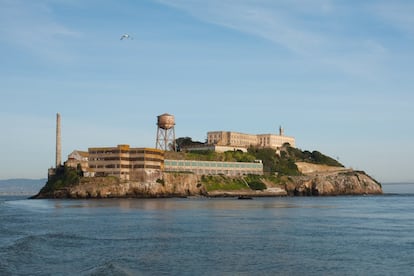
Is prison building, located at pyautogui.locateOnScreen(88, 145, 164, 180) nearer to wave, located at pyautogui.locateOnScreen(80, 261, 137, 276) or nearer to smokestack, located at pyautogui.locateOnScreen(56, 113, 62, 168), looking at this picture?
smokestack, located at pyautogui.locateOnScreen(56, 113, 62, 168)

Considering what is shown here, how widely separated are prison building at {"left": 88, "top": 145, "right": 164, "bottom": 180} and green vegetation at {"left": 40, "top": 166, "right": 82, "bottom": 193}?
18.1ft

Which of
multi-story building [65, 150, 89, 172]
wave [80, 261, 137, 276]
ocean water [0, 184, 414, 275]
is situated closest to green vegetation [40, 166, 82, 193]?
multi-story building [65, 150, 89, 172]

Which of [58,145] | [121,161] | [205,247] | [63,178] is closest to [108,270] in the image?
[205,247]

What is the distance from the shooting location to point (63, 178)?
571 ft

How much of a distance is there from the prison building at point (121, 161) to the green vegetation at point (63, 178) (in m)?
5.51

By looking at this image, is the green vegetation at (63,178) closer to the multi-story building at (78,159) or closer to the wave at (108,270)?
the multi-story building at (78,159)

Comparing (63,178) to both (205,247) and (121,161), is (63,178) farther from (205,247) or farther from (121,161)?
(205,247)

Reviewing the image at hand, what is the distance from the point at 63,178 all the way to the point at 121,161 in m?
18.6

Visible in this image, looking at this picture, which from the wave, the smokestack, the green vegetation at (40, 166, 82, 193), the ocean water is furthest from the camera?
the smokestack

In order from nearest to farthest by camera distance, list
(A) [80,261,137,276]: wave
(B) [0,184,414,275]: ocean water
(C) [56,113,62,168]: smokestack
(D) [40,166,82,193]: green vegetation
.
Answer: (A) [80,261,137,276]: wave < (B) [0,184,414,275]: ocean water < (D) [40,166,82,193]: green vegetation < (C) [56,113,62,168]: smokestack

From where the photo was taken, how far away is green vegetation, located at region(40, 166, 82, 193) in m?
169

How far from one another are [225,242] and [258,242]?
3.34 meters

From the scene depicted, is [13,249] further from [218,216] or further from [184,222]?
[218,216]

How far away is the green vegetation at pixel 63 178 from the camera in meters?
169
